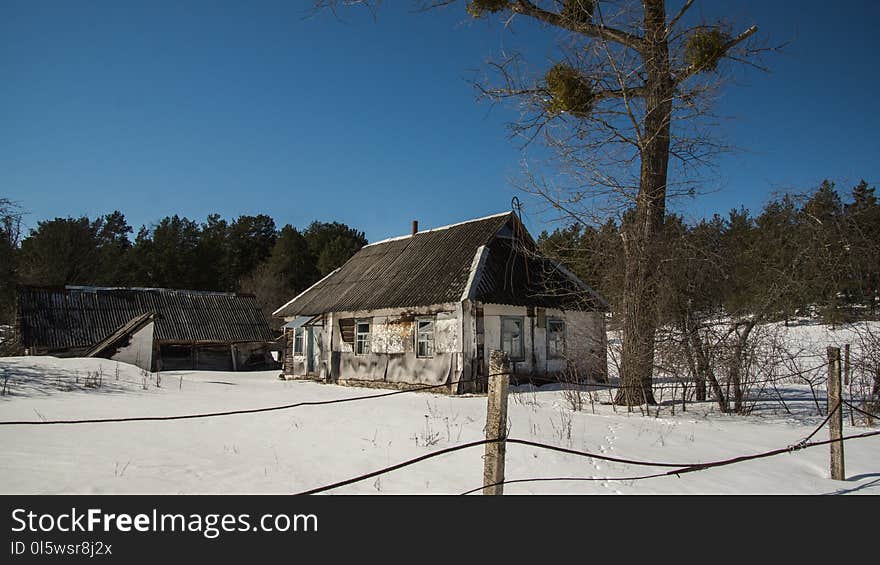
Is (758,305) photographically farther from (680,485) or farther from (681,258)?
(680,485)

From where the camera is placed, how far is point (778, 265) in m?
11.8

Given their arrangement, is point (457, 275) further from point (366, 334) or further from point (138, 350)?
point (138, 350)

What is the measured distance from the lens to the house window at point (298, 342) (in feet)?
75.3

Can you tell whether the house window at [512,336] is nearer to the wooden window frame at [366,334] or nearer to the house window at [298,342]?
the wooden window frame at [366,334]

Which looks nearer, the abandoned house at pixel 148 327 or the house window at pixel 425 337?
the house window at pixel 425 337

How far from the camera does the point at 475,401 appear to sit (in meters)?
13.7

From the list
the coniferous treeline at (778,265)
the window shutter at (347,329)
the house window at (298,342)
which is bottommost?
the house window at (298,342)

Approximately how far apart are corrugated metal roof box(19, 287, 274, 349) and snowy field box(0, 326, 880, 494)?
16078 mm

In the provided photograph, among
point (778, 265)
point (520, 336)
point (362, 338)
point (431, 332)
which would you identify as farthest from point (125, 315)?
point (778, 265)

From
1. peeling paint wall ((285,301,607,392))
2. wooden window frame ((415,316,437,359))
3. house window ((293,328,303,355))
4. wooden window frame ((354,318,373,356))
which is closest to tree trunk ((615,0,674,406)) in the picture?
peeling paint wall ((285,301,607,392))

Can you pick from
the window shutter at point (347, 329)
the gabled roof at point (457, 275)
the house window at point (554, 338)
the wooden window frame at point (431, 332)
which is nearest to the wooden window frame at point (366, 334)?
the window shutter at point (347, 329)

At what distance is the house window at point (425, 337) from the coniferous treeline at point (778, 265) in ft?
20.2
